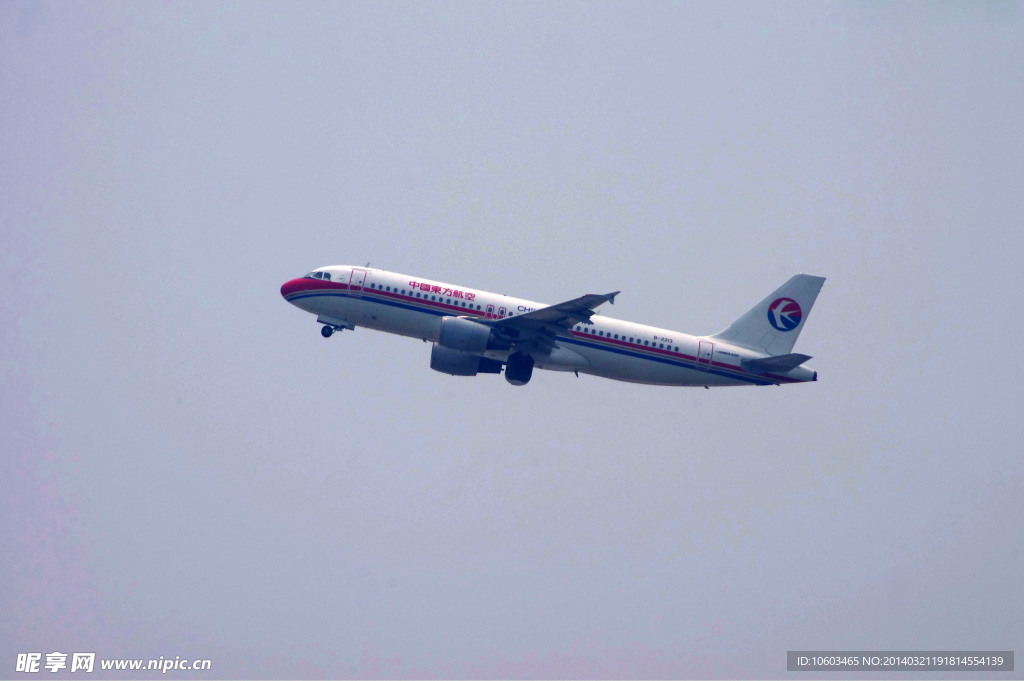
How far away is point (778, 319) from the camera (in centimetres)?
5953

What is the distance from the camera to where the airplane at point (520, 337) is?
5550 centimetres

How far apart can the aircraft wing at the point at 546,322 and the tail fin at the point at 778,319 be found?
8.45 metres

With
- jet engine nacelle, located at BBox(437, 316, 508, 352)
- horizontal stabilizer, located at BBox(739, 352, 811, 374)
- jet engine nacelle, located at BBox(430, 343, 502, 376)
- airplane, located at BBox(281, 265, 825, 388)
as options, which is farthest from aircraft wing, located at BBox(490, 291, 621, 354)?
horizontal stabilizer, located at BBox(739, 352, 811, 374)

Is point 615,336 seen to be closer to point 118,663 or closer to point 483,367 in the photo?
point 483,367

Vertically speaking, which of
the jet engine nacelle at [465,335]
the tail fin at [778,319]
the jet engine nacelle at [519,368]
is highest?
the tail fin at [778,319]

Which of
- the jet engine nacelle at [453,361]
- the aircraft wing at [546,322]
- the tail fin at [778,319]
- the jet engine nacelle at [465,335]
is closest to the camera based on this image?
the aircraft wing at [546,322]

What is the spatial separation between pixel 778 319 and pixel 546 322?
1318 cm

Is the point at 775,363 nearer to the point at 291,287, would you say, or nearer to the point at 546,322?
the point at 546,322

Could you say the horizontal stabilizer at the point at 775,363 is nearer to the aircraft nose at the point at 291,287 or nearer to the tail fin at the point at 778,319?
the tail fin at the point at 778,319

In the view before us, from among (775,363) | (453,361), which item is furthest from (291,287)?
(775,363)

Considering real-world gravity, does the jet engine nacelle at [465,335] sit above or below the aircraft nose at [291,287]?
below

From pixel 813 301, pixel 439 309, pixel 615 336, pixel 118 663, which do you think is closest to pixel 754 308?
pixel 813 301

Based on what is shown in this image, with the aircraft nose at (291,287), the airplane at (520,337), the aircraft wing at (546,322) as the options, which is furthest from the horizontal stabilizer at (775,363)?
the aircraft nose at (291,287)

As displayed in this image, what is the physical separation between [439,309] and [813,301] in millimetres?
20114
